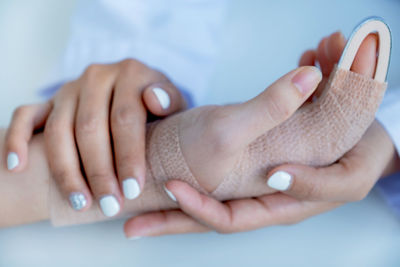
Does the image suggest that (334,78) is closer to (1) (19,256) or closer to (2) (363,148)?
(2) (363,148)

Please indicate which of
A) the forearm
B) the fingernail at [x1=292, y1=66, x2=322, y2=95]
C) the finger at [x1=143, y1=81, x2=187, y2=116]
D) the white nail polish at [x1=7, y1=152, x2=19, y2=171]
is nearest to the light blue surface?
the forearm

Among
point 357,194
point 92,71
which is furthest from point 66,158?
point 357,194

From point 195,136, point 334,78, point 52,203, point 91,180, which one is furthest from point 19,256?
point 334,78

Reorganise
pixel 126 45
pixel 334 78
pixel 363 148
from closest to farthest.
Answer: pixel 334 78
pixel 363 148
pixel 126 45

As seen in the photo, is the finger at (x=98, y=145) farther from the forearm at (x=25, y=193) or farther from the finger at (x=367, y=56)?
the finger at (x=367, y=56)

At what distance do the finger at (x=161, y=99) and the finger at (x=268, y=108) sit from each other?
0.20 m

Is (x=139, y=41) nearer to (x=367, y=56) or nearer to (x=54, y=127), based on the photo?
(x=54, y=127)

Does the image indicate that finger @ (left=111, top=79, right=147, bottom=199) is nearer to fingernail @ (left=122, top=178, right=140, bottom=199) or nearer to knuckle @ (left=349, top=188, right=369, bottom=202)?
fingernail @ (left=122, top=178, right=140, bottom=199)

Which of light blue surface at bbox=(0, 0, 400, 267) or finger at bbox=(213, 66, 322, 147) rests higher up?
finger at bbox=(213, 66, 322, 147)

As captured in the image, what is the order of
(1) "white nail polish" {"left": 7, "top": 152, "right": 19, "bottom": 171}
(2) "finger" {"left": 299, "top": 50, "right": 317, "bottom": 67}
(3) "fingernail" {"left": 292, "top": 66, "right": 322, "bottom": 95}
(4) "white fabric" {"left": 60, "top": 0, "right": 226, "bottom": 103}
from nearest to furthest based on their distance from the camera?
(3) "fingernail" {"left": 292, "top": 66, "right": 322, "bottom": 95}
(1) "white nail polish" {"left": 7, "top": 152, "right": 19, "bottom": 171}
(2) "finger" {"left": 299, "top": 50, "right": 317, "bottom": 67}
(4) "white fabric" {"left": 60, "top": 0, "right": 226, "bottom": 103}

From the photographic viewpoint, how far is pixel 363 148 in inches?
31.4

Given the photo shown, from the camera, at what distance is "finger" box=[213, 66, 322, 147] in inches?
22.9

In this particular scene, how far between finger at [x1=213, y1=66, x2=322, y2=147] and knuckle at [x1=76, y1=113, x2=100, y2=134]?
0.26 metres

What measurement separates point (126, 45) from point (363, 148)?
71 cm
